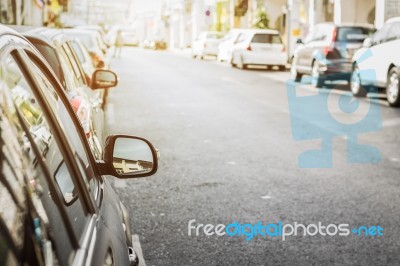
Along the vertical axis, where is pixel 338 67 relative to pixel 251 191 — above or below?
above

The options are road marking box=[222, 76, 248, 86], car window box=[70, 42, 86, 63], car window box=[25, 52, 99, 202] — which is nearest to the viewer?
car window box=[25, 52, 99, 202]

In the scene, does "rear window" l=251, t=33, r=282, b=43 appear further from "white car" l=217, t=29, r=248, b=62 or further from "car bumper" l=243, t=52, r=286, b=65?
"white car" l=217, t=29, r=248, b=62

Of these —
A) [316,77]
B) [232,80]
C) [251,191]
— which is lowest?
[232,80]

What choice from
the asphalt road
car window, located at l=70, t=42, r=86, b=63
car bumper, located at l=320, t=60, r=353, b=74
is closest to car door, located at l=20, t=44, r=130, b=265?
the asphalt road

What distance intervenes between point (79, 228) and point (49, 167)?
186 mm

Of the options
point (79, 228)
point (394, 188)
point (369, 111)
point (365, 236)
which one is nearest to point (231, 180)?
point (394, 188)

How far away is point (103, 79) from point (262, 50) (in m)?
20.7

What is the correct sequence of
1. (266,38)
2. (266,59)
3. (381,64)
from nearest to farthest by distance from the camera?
(381,64) → (266,59) → (266,38)

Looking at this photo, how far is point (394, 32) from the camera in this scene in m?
14.6

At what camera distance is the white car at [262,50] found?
2811cm

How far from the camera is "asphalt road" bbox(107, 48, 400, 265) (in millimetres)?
4727

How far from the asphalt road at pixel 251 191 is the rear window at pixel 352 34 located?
246 inches

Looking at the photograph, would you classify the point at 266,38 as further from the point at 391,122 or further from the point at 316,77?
the point at 391,122

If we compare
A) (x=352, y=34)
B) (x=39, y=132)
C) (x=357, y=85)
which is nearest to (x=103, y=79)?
(x=39, y=132)
